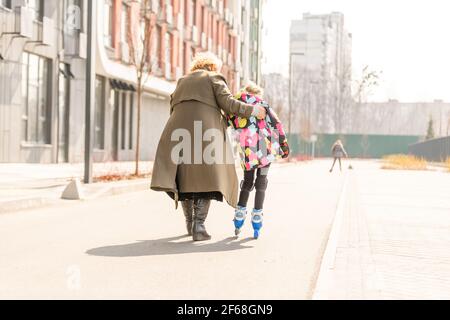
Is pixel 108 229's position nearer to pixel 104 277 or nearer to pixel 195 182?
pixel 195 182

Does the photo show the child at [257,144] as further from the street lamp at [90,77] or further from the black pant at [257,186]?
the street lamp at [90,77]

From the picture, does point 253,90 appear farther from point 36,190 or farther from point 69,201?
point 36,190

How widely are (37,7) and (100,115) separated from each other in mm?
6602

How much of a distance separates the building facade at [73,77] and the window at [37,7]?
1.4 inches

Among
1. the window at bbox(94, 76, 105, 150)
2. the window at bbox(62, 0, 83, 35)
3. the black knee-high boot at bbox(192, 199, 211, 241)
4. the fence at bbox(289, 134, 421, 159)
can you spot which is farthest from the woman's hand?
the fence at bbox(289, 134, 421, 159)

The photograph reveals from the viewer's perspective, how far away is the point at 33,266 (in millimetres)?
5188

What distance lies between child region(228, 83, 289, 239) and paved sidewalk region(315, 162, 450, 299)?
984 mm

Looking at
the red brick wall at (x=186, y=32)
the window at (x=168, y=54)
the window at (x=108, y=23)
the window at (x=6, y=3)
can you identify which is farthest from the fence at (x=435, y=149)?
the window at (x=6, y=3)

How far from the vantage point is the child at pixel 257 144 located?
661 cm

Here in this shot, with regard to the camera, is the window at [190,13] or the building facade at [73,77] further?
the window at [190,13]

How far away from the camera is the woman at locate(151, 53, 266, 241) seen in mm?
6371

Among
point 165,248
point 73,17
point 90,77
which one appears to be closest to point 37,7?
point 73,17
